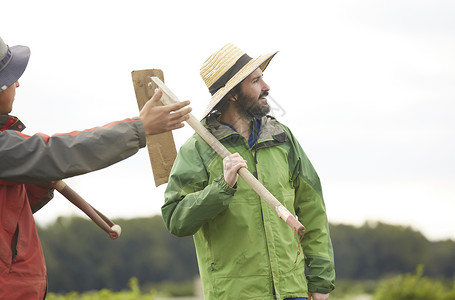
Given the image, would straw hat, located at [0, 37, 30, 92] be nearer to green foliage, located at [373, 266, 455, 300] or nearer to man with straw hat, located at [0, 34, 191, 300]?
man with straw hat, located at [0, 34, 191, 300]

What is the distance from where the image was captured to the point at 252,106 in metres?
4.55

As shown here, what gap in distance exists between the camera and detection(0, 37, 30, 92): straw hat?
332cm

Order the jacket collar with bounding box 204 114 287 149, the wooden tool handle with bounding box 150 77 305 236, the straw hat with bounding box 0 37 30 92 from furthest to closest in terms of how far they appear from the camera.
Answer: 1. the jacket collar with bounding box 204 114 287 149
2. the wooden tool handle with bounding box 150 77 305 236
3. the straw hat with bounding box 0 37 30 92

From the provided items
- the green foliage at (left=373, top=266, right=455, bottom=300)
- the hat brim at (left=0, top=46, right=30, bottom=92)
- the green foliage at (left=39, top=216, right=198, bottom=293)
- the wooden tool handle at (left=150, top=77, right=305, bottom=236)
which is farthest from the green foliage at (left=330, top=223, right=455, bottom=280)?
the hat brim at (left=0, top=46, right=30, bottom=92)

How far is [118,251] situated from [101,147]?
23453 millimetres

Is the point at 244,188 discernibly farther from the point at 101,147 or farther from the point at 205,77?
the point at 101,147

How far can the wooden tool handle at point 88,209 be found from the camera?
3.85 m

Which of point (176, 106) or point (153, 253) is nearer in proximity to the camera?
point (176, 106)

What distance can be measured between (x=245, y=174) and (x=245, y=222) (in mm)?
415

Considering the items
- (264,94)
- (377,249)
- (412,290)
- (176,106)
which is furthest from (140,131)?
(377,249)

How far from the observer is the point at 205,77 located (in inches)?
188

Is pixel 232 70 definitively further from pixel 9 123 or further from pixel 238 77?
pixel 9 123

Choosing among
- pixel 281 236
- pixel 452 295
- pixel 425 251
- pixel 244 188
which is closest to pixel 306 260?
pixel 281 236

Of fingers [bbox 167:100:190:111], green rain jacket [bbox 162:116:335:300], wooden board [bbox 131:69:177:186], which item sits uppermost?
fingers [bbox 167:100:190:111]
